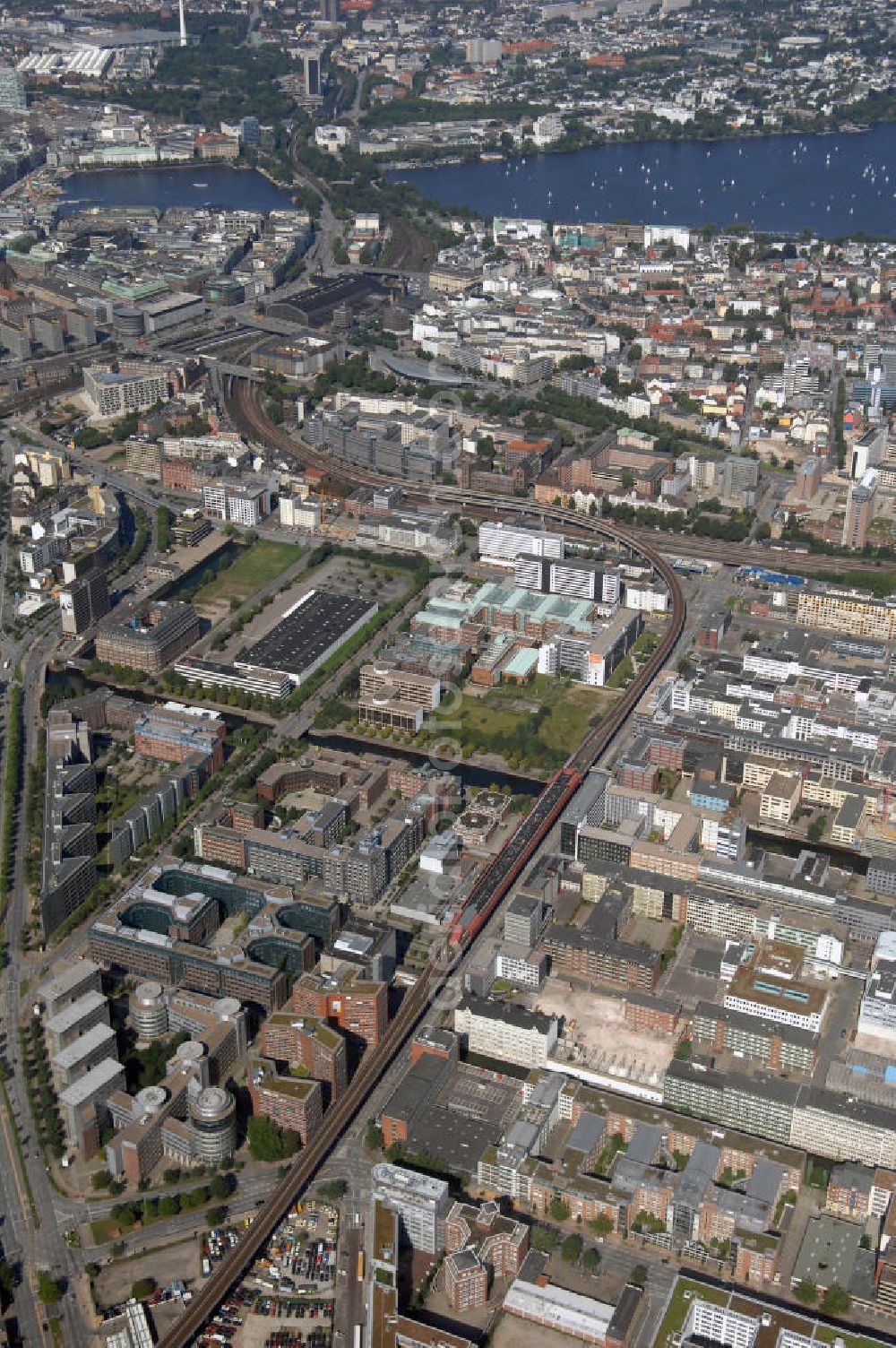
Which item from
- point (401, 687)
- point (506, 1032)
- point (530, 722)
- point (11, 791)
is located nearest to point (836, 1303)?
point (506, 1032)

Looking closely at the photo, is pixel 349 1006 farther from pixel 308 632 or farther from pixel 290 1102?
pixel 308 632

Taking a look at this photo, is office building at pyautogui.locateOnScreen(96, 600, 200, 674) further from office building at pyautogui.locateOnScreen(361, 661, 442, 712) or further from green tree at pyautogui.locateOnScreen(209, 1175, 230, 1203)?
green tree at pyautogui.locateOnScreen(209, 1175, 230, 1203)

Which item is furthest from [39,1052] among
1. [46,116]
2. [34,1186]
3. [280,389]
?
[46,116]

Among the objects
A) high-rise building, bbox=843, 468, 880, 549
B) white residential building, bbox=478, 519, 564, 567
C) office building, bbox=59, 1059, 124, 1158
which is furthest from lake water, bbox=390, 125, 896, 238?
office building, bbox=59, 1059, 124, 1158

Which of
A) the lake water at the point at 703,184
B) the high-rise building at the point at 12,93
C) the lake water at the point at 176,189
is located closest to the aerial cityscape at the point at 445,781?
the lake water at the point at 703,184

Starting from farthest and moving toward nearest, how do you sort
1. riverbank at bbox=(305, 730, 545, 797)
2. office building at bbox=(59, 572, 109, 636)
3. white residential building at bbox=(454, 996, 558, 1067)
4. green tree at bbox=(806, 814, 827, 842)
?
office building at bbox=(59, 572, 109, 636) → riverbank at bbox=(305, 730, 545, 797) → green tree at bbox=(806, 814, 827, 842) → white residential building at bbox=(454, 996, 558, 1067)

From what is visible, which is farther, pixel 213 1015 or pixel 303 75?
pixel 303 75

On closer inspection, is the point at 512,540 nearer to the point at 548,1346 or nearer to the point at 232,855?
the point at 232,855
